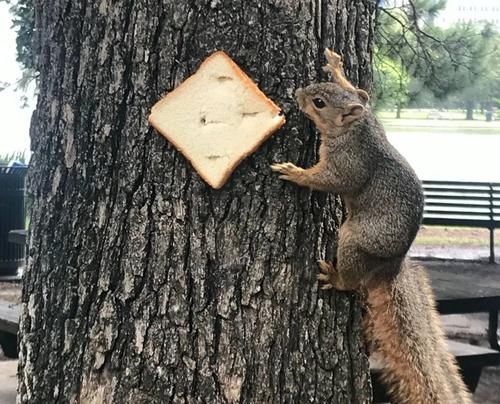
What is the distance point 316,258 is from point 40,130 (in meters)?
0.55

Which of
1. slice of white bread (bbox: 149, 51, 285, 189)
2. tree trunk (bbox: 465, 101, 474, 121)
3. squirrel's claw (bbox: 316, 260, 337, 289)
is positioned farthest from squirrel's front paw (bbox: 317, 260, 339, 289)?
tree trunk (bbox: 465, 101, 474, 121)

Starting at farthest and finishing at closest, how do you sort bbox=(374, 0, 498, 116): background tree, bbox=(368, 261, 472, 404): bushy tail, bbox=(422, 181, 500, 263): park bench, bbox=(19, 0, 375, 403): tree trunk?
1. bbox=(422, 181, 500, 263): park bench
2. bbox=(374, 0, 498, 116): background tree
3. bbox=(368, 261, 472, 404): bushy tail
4. bbox=(19, 0, 375, 403): tree trunk

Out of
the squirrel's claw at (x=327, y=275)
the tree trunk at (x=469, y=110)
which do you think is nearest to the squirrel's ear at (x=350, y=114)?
the squirrel's claw at (x=327, y=275)

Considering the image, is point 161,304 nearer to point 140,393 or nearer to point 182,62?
point 140,393

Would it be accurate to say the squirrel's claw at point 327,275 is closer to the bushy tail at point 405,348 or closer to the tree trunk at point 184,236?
the tree trunk at point 184,236

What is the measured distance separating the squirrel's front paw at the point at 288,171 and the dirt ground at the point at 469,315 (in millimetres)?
2747

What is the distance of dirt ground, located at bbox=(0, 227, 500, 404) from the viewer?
421cm

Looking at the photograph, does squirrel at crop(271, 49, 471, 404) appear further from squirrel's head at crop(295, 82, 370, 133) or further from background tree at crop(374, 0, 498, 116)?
background tree at crop(374, 0, 498, 116)

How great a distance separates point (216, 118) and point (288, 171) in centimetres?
15

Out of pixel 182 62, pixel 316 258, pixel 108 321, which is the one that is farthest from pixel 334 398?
Answer: pixel 182 62

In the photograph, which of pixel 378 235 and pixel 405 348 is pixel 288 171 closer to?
pixel 378 235

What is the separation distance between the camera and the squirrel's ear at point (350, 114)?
1500mm

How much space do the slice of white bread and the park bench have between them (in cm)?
627

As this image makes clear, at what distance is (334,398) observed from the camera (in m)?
1.40
